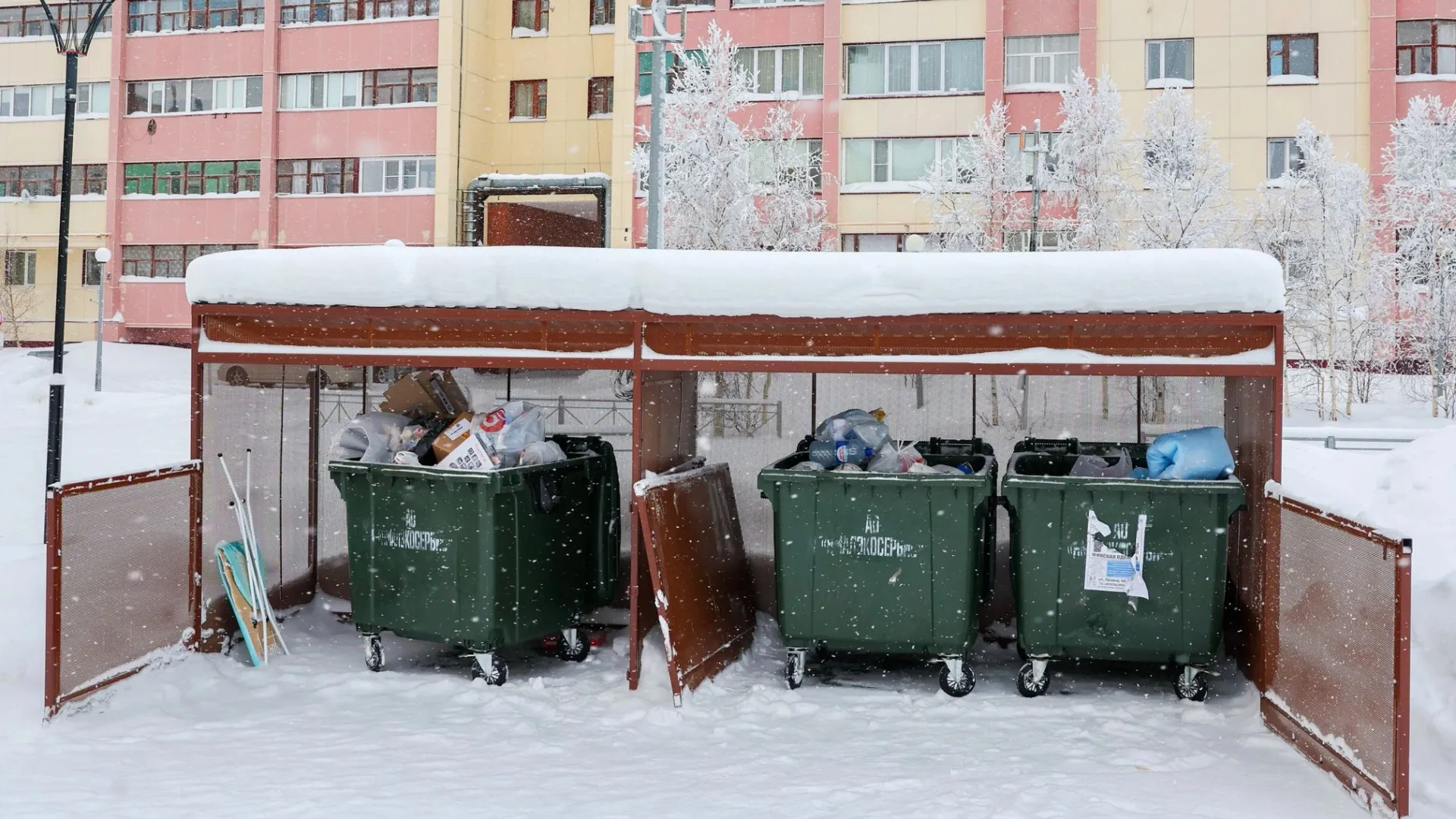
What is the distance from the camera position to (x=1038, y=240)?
3025 cm

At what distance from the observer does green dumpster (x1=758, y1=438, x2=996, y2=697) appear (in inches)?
245

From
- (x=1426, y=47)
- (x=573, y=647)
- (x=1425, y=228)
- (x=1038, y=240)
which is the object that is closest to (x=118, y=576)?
(x=573, y=647)

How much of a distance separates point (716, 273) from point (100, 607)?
3.44 m

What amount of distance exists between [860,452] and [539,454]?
5.93ft

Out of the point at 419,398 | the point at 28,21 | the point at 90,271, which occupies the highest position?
the point at 28,21

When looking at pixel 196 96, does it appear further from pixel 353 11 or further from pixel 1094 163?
pixel 1094 163

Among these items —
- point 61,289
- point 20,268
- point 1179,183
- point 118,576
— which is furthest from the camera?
point 20,268

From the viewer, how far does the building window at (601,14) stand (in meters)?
34.8

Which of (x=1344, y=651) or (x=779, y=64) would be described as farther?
(x=779, y=64)

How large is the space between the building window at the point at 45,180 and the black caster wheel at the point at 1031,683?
38.5 m

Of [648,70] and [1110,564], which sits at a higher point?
[648,70]

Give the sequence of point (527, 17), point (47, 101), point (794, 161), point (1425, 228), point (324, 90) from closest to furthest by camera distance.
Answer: point (1425, 228)
point (794, 161)
point (324, 90)
point (527, 17)
point (47, 101)

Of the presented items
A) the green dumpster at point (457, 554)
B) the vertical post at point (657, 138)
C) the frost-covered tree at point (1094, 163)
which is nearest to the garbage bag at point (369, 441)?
the green dumpster at point (457, 554)

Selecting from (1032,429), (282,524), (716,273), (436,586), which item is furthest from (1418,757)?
(282,524)
